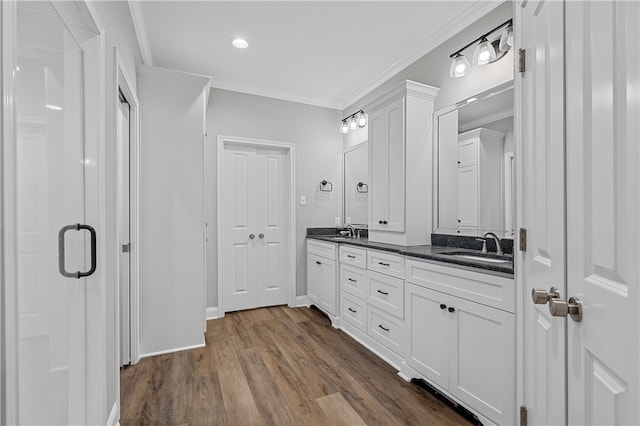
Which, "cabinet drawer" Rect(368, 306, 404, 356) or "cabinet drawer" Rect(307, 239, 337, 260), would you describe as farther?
"cabinet drawer" Rect(307, 239, 337, 260)

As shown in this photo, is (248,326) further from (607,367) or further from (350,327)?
A: (607,367)

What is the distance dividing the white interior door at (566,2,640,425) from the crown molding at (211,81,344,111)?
10.7 feet

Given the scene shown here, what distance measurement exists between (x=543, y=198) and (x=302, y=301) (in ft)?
10.6

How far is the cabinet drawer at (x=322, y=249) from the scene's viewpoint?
10.4 feet

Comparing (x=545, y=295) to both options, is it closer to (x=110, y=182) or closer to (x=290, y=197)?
(x=110, y=182)

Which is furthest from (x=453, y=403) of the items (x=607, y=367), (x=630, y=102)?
(x=630, y=102)

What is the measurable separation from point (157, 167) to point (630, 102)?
8.99 feet

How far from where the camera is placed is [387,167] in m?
2.76

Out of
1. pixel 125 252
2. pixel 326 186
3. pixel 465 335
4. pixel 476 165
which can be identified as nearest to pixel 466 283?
pixel 465 335

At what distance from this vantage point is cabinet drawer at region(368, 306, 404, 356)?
→ 222cm

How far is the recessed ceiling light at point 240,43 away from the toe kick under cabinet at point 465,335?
2.33m

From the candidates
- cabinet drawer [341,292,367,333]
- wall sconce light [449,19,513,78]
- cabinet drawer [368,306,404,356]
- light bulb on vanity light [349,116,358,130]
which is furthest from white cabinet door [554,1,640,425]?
light bulb on vanity light [349,116,358,130]

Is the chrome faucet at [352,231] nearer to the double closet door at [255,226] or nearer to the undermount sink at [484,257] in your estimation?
the double closet door at [255,226]

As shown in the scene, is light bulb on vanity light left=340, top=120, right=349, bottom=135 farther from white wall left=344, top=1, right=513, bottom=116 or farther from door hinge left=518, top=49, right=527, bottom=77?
door hinge left=518, top=49, right=527, bottom=77
